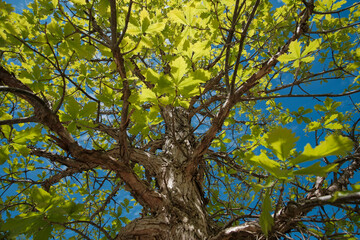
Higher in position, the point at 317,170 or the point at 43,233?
the point at 43,233

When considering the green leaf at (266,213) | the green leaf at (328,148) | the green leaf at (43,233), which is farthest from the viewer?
the green leaf at (43,233)

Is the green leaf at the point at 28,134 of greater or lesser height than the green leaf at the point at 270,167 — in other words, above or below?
above

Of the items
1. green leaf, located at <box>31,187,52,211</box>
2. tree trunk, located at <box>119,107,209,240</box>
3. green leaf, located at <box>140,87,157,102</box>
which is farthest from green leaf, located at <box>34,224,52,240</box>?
green leaf, located at <box>140,87,157,102</box>

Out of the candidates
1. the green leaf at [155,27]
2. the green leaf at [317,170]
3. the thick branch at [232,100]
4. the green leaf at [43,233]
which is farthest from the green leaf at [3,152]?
the green leaf at [317,170]

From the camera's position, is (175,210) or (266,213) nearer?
(266,213)

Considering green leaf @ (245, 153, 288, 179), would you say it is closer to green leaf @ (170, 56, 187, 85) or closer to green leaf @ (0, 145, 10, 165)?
green leaf @ (170, 56, 187, 85)

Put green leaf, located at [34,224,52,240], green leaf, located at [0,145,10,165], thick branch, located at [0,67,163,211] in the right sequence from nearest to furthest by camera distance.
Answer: green leaf, located at [34,224,52,240] < thick branch, located at [0,67,163,211] < green leaf, located at [0,145,10,165]

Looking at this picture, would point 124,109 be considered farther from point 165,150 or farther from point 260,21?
point 260,21

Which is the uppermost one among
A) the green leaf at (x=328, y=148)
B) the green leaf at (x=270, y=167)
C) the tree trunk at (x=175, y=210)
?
the tree trunk at (x=175, y=210)

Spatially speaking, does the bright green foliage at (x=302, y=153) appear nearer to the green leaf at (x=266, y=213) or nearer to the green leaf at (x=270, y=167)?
the green leaf at (x=270, y=167)

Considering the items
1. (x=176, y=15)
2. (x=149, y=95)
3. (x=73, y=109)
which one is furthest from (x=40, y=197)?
(x=176, y=15)

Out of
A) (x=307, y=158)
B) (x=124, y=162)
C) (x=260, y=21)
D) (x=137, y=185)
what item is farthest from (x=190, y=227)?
(x=260, y=21)

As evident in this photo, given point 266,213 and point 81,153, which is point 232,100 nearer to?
point 266,213

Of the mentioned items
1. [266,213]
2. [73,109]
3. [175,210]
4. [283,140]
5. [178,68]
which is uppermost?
[73,109]
